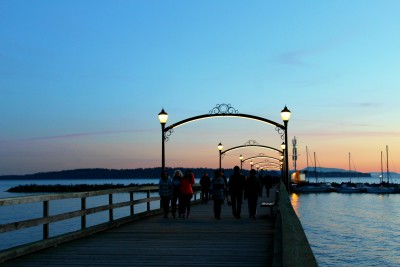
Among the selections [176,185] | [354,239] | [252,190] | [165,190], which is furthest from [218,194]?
[354,239]

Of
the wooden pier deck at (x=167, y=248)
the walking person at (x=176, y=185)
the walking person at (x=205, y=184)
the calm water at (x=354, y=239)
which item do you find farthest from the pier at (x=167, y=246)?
the calm water at (x=354, y=239)

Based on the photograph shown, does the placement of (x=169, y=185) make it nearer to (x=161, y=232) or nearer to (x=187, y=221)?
(x=187, y=221)

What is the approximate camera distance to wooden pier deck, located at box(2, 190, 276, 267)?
9219 millimetres

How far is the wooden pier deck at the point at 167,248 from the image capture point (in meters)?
9.22

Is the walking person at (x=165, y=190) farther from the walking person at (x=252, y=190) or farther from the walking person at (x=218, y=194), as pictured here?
the walking person at (x=252, y=190)

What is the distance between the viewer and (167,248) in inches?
429

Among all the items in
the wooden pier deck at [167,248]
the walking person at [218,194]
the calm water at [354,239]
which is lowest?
the calm water at [354,239]

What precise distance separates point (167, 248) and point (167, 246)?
11.7 inches

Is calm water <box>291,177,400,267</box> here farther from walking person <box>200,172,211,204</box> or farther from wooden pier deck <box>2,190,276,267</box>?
wooden pier deck <box>2,190,276,267</box>

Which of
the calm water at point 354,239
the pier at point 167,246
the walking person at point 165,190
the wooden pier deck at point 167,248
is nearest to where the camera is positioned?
the pier at point 167,246

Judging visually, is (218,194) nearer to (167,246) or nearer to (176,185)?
(176,185)

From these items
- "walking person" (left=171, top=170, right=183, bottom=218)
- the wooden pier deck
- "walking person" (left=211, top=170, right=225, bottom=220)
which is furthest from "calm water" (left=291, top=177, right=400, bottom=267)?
the wooden pier deck

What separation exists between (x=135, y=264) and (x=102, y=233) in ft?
15.8

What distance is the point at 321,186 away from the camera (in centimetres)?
11206
